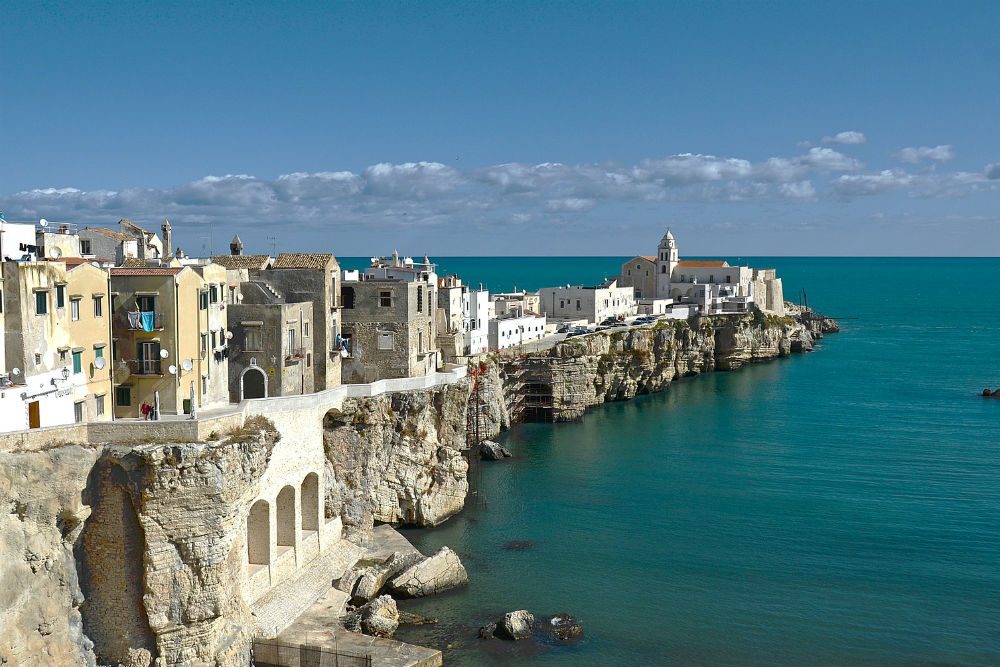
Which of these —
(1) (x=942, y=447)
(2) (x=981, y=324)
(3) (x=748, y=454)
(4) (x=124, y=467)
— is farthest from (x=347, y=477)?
(2) (x=981, y=324)

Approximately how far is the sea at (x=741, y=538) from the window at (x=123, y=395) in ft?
46.6

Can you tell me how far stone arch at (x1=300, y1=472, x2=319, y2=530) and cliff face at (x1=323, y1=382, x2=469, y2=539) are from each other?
1.92 meters

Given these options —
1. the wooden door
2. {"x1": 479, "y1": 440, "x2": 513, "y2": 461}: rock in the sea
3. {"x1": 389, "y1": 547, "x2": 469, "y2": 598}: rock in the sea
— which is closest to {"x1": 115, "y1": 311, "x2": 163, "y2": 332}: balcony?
the wooden door

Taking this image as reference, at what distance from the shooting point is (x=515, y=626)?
3456cm

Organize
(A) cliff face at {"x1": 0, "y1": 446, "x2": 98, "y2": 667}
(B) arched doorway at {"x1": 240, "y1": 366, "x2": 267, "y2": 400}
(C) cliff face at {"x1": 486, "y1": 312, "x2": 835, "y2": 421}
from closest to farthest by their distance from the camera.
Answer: (A) cliff face at {"x1": 0, "y1": 446, "x2": 98, "y2": 667} → (B) arched doorway at {"x1": 240, "y1": 366, "x2": 267, "y2": 400} → (C) cliff face at {"x1": 486, "y1": 312, "x2": 835, "y2": 421}

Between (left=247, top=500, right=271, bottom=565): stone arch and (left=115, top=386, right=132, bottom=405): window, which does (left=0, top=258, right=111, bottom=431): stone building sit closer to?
(left=115, top=386, right=132, bottom=405): window

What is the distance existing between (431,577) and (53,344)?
56.8 ft

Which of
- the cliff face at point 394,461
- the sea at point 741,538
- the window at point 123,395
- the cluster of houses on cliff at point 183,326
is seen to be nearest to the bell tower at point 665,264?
the sea at point 741,538

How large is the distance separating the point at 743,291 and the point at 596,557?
82.1 metres

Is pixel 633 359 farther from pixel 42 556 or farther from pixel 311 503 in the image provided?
pixel 42 556

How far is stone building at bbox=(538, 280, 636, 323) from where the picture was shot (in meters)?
102

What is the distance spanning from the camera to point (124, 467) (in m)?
29.7

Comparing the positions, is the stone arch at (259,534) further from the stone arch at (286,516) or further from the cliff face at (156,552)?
the cliff face at (156,552)

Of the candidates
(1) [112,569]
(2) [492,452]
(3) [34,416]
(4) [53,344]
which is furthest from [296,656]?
(2) [492,452]
